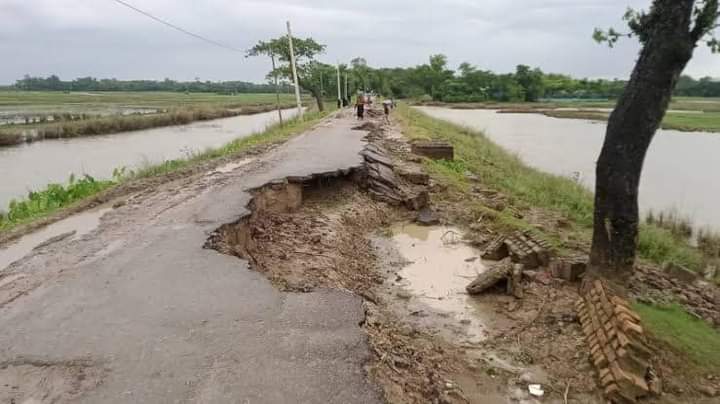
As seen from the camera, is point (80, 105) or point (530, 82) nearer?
point (80, 105)

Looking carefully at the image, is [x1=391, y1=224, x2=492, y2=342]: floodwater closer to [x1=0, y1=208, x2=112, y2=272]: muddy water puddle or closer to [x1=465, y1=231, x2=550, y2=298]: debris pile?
[x1=465, y1=231, x2=550, y2=298]: debris pile

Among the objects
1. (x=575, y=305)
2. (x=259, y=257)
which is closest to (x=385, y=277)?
(x=259, y=257)

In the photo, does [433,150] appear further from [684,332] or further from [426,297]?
[684,332]

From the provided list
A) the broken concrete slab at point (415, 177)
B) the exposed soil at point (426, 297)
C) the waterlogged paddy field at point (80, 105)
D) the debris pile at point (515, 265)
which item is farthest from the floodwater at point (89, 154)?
the debris pile at point (515, 265)

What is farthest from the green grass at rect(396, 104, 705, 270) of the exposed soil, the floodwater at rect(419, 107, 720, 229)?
the floodwater at rect(419, 107, 720, 229)

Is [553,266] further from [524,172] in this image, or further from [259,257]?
[524,172]

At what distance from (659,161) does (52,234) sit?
73.1 ft

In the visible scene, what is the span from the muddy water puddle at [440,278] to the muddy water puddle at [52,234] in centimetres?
414

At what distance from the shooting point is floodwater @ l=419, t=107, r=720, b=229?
1369cm

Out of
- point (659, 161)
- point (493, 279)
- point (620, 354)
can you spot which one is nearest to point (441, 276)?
point (493, 279)

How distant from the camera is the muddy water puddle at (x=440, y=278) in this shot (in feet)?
17.5

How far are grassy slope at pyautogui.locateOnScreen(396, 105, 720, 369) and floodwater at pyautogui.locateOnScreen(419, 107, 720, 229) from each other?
2.25 metres

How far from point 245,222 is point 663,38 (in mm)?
4891

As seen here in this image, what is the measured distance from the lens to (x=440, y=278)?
668cm
